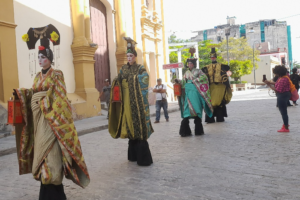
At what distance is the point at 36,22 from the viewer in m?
11.2

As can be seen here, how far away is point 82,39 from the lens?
13.1 m

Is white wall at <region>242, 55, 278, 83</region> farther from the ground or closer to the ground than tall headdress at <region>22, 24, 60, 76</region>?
farther from the ground

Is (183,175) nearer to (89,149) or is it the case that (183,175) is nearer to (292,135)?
(89,149)

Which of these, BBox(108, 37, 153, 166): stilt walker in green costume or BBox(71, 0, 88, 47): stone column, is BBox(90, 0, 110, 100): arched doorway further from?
BBox(108, 37, 153, 166): stilt walker in green costume

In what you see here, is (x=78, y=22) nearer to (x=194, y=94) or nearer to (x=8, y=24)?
(x=8, y=24)

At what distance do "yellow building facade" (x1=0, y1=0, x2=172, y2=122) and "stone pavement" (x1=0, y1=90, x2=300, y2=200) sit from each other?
4051mm

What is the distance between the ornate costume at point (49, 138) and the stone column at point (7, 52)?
6.08m

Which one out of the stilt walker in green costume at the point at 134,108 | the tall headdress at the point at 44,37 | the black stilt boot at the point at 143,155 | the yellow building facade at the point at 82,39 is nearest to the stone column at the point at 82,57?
the yellow building facade at the point at 82,39

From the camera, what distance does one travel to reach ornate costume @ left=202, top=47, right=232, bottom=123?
983 cm

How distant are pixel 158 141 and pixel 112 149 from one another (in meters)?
1.11

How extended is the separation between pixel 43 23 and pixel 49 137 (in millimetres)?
9099

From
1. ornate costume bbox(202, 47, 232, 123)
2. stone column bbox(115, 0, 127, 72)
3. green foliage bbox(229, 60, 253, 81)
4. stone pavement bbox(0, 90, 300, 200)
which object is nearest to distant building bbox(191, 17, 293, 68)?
green foliage bbox(229, 60, 253, 81)

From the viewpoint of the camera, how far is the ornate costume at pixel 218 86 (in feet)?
32.2

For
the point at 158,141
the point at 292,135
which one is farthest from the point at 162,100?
the point at 292,135
